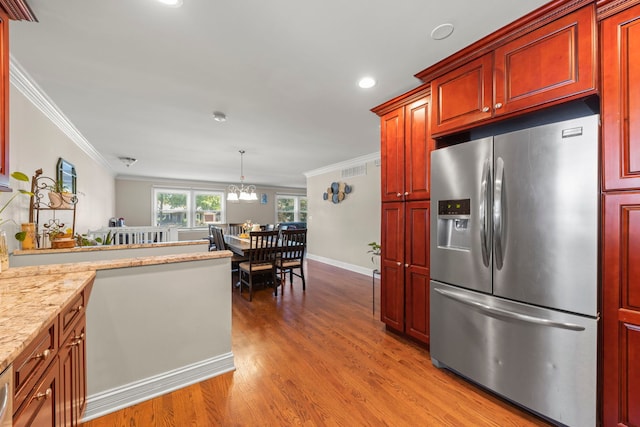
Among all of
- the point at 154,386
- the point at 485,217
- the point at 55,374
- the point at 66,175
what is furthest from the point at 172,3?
the point at 66,175

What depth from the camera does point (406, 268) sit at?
98.5 inches

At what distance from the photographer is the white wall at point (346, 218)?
17.2 feet

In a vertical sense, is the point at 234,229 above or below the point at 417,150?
below

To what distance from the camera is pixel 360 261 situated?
5504 mm

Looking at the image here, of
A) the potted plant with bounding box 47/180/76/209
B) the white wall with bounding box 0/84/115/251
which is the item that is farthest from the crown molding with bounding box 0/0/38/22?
the potted plant with bounding box 47/180/76/209

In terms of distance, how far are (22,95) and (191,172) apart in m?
4.67

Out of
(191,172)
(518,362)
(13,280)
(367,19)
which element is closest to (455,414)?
(518,362)

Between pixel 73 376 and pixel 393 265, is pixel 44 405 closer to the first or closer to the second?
pixel 73 376

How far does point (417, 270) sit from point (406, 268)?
127mm

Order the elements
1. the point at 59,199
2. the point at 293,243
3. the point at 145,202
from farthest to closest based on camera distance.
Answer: the point at 145,202
the point at 293,243
the point at 59,199

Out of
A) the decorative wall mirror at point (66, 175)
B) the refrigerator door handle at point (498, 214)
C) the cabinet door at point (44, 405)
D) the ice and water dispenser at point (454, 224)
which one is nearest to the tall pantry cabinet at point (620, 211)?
the refrigerator door handle at point (498, 214)

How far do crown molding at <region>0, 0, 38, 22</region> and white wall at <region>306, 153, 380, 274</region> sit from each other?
4503 millimetres

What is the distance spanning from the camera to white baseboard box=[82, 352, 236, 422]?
5.39 ft

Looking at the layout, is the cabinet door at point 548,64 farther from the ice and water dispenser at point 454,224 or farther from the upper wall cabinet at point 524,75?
the ice and water dispenser at point 454,224
